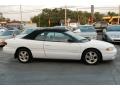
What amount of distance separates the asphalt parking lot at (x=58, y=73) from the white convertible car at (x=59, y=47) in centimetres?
29

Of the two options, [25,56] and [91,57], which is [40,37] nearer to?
[25,56]

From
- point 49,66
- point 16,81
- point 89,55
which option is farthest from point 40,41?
point 16,81

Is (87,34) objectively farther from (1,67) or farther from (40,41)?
(1,67)

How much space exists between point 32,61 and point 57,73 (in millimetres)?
2553

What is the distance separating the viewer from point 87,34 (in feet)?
61.3

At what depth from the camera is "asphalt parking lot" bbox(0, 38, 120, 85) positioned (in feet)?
23.5

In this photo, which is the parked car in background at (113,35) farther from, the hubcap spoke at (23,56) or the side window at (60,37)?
the hubcap spoke at (23,56)

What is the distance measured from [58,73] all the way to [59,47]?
1.80 metres

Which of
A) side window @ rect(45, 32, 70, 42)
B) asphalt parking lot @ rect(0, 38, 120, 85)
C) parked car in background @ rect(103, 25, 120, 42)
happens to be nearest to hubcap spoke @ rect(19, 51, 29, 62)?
asphalt parking lot @ rect(0, 38, 120, 85)

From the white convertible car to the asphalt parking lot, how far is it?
29cm

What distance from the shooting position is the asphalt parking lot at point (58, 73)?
716 centimetres

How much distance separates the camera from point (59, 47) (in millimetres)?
9875

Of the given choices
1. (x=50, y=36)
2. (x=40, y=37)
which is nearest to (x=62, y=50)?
(x=50, y=36)

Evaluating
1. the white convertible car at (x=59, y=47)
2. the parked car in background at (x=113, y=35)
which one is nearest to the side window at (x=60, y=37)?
the white convertible car at (x=59, y=47)
